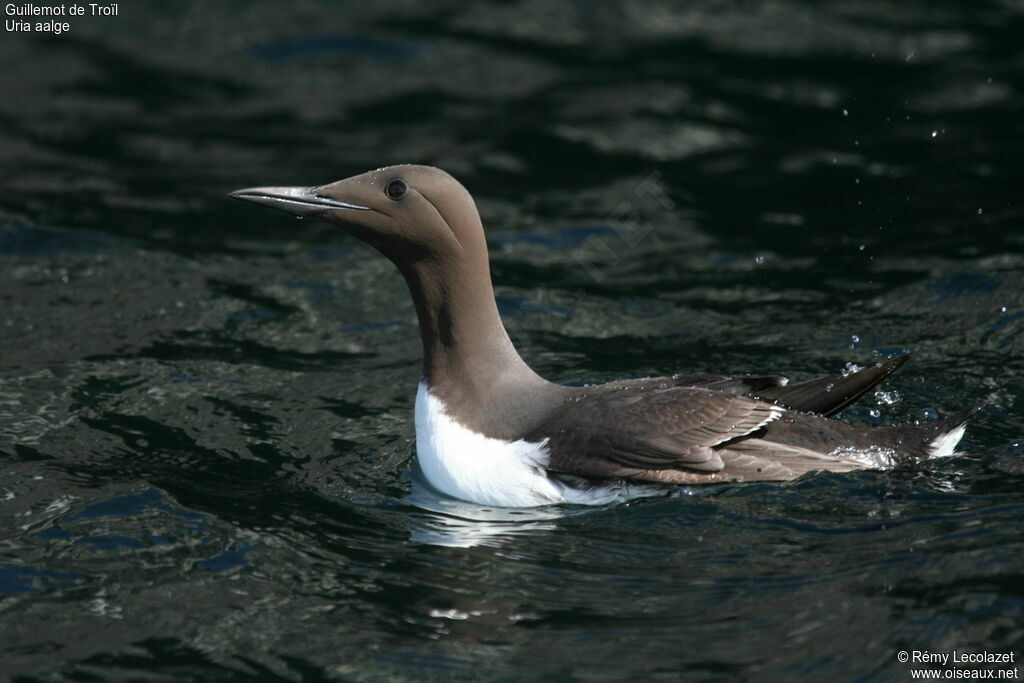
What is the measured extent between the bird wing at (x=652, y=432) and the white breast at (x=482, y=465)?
0.34 feet

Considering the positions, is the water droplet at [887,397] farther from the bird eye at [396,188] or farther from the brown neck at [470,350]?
the bird eye at [396,188]

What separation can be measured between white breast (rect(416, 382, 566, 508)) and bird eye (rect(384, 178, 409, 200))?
0.94 meters

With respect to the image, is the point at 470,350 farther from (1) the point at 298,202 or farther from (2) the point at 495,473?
(1) the point at 298,202

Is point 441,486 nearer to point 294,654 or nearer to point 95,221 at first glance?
point 294,654

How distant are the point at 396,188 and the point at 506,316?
2911 millimetres

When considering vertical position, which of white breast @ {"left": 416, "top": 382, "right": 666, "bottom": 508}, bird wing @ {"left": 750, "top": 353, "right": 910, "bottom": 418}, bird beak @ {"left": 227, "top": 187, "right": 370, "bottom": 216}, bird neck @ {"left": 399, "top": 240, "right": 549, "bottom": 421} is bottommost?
white breast @ {"left": 416, "top": 382, "right": 666, "bottom": 508}

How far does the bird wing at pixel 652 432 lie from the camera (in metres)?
5.77

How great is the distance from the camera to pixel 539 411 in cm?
609

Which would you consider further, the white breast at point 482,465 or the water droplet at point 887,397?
the water droplet at point 887,397

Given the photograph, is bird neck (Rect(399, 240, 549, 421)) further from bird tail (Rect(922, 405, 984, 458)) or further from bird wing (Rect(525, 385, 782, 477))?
bird tail (Rect(922, 405, 984, 458))

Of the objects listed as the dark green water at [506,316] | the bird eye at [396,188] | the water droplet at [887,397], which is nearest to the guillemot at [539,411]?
the bird eye at [396,188]

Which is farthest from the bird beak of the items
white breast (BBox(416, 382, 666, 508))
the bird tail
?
the bird tail

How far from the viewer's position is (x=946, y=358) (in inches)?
296

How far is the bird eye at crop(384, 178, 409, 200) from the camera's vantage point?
598 cm
